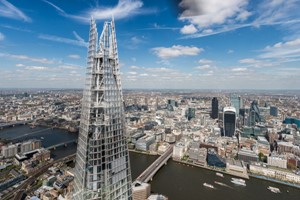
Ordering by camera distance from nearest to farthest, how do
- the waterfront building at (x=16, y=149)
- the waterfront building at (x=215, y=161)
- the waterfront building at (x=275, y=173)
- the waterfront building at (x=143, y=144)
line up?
the waterfront building at (x=275, y=173), the waterfront building at (x=215, y=161), the waterfront building at (x=16, y=149), the waterfront building at (x=143, y=144)

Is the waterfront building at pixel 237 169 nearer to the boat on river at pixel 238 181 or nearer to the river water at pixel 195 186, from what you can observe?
the river water at pixel 195 186

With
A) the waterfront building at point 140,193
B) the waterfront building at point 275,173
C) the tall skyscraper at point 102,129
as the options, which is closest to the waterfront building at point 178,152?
the waterfront building at point 275,173

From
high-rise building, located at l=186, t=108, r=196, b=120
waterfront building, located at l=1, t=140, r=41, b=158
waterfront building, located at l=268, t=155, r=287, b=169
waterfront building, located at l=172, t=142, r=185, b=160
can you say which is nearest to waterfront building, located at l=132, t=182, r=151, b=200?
waterfront building, located at l=172, t=142, r=185, b=160

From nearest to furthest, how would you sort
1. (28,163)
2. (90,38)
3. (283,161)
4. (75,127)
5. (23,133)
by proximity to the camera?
(90,38)
(28,163)
(283,161)
(23,133)
(75,127)

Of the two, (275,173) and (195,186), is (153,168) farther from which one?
(275,173)

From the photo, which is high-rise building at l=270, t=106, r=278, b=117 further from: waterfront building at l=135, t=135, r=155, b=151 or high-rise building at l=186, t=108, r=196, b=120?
waterfront building at l=135, t=135, r=155, b=151

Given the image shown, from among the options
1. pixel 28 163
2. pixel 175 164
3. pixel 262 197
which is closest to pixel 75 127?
pixel 28 163

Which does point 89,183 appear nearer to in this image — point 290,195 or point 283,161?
point 290,195

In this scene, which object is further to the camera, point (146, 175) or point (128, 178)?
point (146, 175)

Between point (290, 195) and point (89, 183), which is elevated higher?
point (89, 183)
